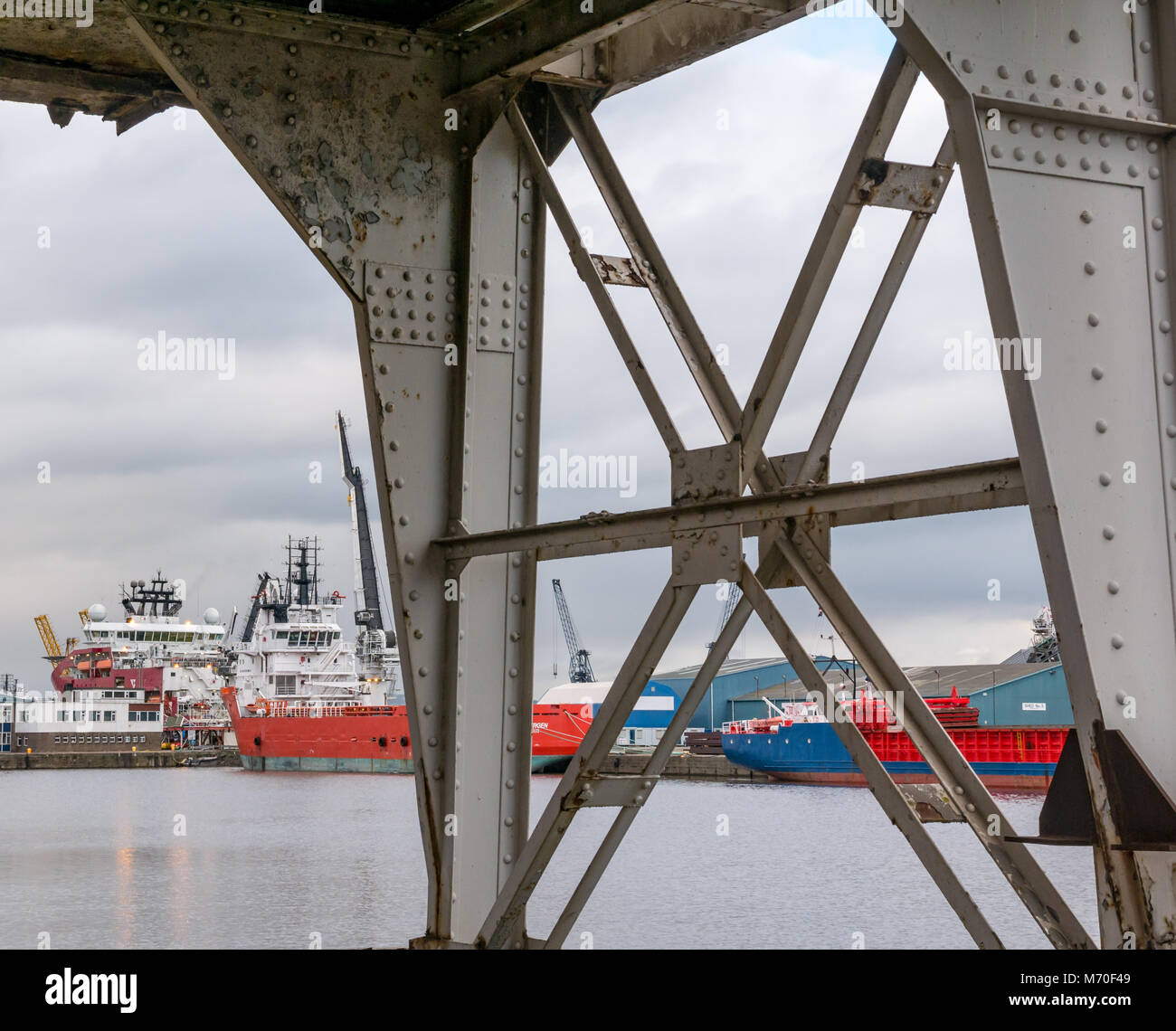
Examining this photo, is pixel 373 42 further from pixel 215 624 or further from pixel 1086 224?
pixel 215 624

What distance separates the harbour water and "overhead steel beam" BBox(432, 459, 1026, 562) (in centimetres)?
1072

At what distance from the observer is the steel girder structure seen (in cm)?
327

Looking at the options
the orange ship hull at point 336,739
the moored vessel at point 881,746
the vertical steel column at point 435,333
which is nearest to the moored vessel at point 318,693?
the orange ship hull at point 336,739

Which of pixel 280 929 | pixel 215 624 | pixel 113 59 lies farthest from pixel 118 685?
pixel 113 59

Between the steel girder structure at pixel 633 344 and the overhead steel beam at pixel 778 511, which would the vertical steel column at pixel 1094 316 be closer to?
the steel girder structure at pixel 633 344

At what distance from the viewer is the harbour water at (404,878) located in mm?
29531

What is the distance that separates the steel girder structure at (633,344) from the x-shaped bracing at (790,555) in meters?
0.01

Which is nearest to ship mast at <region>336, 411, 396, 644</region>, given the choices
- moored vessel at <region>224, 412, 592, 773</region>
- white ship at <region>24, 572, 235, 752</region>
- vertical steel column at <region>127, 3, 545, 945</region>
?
moored vessel at <region>224, 412, 592, 773</region>

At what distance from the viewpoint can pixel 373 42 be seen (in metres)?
5.69

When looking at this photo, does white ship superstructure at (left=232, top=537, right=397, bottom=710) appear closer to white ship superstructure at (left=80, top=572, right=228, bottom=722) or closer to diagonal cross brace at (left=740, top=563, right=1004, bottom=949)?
white ship superstructure at (left=80, top=572, right=228, bottom=722)

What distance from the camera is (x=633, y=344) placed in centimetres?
517

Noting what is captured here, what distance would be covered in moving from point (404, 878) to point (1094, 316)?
36.7 m

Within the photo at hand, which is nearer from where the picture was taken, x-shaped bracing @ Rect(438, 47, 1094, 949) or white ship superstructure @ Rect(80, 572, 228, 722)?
x-shaped bracing @ Rect(438, 47, 1094, 949)
